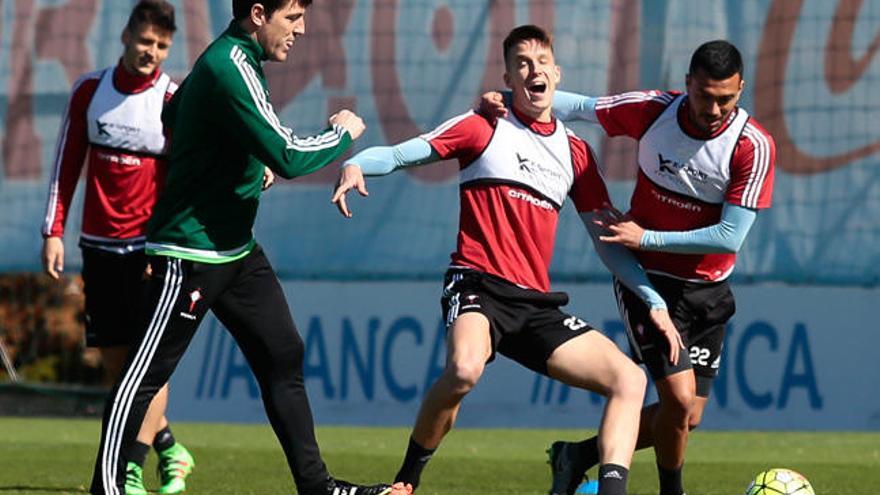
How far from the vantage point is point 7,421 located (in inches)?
611

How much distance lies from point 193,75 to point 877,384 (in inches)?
317

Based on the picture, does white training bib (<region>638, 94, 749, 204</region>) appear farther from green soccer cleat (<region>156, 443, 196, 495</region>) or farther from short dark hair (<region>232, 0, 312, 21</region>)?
green soccer cleat (<region>156, 443, 196, 495</region>)

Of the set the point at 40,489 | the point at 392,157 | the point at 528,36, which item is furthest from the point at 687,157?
the point at 40,489

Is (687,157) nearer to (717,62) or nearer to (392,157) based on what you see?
(717,62)

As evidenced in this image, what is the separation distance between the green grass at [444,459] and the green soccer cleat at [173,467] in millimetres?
Answer: 160

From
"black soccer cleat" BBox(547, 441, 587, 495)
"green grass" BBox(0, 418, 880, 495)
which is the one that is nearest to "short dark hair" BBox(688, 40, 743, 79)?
"black soccer cleat" BBox(547, 441, 587, 495)

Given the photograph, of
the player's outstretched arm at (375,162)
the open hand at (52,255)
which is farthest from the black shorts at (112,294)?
the player's outstretched arm at (375,162)

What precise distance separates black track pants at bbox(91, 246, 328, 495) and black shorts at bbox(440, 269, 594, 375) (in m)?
0.72

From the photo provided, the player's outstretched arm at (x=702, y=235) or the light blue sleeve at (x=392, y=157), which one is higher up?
the light blue sleeve at (x=392, y=157)

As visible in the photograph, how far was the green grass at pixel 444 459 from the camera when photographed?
9.34m

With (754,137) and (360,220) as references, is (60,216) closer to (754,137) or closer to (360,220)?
(754,137)

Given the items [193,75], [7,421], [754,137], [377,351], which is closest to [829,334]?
[377,351]

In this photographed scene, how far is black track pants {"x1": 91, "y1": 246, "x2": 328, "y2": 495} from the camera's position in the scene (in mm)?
6645

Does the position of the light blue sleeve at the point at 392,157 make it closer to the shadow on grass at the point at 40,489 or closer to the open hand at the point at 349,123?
the open hand at the point at 349,123
